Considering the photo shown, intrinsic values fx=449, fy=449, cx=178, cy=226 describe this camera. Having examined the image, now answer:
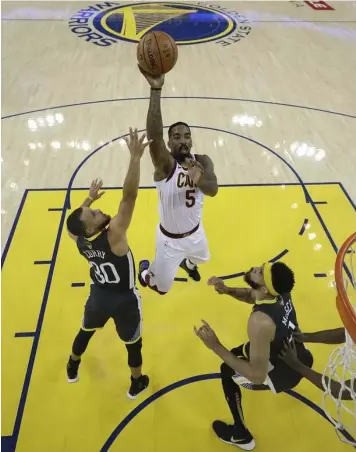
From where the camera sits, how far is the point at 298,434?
3.30m

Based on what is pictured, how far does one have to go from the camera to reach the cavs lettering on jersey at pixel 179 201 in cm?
365

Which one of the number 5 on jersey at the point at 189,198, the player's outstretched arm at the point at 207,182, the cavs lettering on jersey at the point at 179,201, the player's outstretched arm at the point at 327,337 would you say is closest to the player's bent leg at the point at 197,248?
the cavs lettering on jersey at the point at 179,201

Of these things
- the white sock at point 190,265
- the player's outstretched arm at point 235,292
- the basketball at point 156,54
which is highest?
the basketball at point 156,54

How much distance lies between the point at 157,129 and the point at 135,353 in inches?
66.1

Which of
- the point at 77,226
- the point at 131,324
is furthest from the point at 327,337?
the point at 77,226

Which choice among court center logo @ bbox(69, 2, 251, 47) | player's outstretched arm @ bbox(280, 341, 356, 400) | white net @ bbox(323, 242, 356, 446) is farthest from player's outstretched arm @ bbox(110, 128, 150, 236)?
court center logo @ bbox(69, 2, 251, 47)

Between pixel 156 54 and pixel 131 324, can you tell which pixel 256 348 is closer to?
pixel 131 324

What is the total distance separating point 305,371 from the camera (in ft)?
8.76

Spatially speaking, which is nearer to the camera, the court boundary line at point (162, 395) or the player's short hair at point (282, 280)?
the player's short hair at point (282, 280)

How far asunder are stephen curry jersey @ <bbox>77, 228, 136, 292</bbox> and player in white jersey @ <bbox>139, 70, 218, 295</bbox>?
818mm

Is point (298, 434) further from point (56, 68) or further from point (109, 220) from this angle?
point (56, 68)

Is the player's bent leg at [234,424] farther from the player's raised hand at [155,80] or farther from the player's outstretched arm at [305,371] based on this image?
the player's raised hand at [155,80]

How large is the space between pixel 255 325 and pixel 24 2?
13.7 meters

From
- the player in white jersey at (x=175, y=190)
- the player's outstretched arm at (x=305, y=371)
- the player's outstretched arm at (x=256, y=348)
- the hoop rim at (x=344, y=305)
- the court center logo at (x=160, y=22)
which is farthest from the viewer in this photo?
the court center logo at (x=160, y=22)
